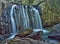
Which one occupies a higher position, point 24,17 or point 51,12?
point 51,12

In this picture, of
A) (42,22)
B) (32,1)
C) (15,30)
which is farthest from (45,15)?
(15,30)

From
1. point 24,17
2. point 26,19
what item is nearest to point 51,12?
point 26,19

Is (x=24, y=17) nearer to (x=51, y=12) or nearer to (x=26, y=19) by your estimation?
(x=26, y=19)

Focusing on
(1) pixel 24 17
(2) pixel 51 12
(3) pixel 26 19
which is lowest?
(3) pixel 26 19

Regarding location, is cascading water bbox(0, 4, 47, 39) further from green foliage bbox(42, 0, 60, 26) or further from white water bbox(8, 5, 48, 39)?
green foliage bbox(42, 0, 60, 26)

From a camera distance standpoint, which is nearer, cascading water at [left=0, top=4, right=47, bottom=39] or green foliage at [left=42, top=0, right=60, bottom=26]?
cascading water at [left=0, top=4, right=47, bottom=39]

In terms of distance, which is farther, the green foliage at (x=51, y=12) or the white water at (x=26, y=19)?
the green foliage at (x=51, y=12)

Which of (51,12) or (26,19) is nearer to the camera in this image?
(26,19)

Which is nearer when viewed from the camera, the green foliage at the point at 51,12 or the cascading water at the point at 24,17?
the cascading water at the point at 24,17

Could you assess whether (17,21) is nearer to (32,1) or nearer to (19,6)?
(19,6)

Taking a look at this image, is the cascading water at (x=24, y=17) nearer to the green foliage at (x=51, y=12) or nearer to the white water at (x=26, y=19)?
the white water at (x=26, y=19)

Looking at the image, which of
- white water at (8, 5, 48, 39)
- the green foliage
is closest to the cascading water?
white water at (8, 5, 48, 39)

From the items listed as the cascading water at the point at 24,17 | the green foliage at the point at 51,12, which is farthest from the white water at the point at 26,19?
the green foliage at the point at 51,12

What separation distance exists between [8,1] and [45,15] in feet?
11.0
